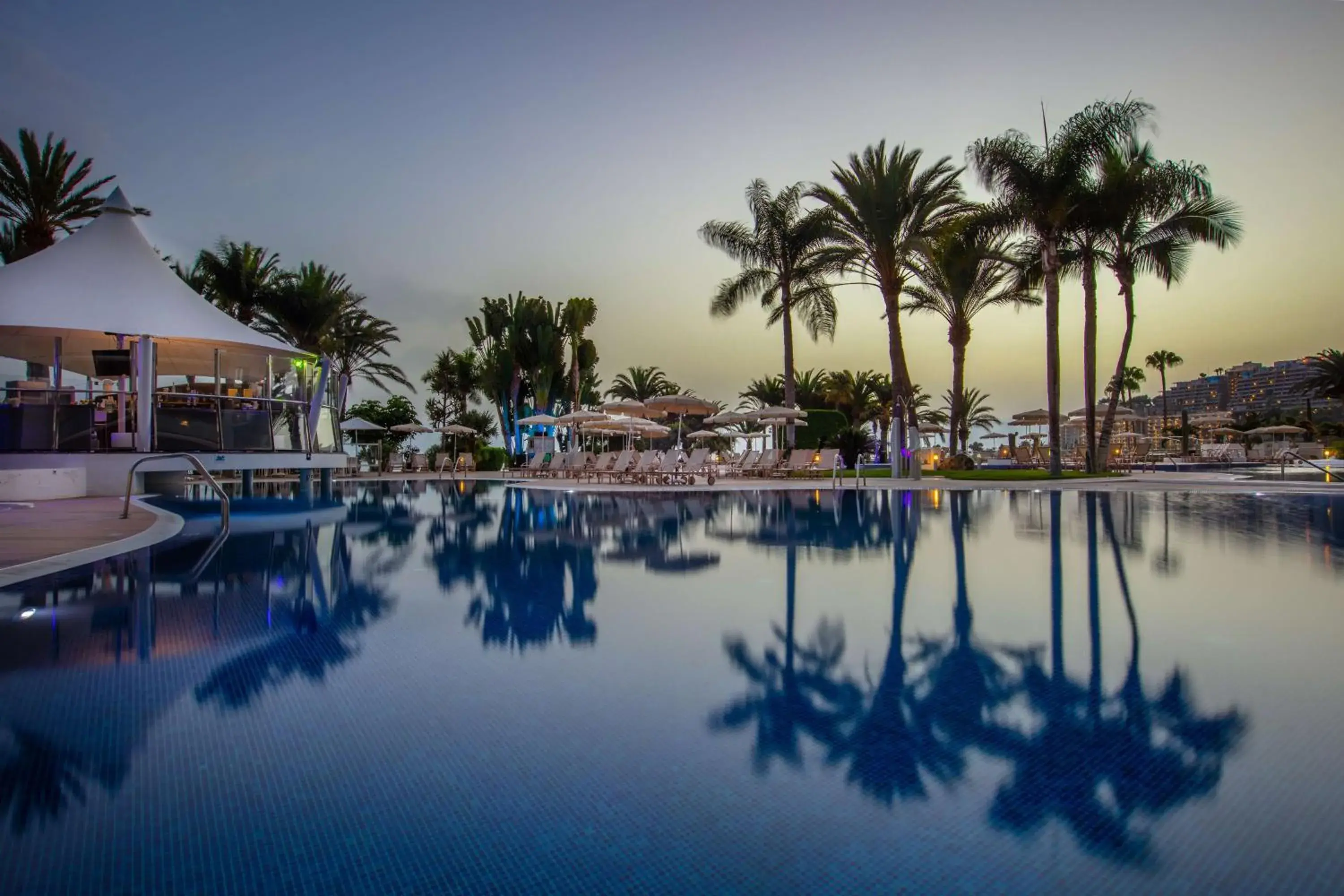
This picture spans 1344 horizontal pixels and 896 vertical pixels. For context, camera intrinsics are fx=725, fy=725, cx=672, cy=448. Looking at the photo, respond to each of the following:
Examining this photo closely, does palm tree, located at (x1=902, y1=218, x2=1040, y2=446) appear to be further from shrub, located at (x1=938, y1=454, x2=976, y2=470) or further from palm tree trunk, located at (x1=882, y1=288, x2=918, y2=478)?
palm tree trunk, located at (x1=882, y1=288, x2=918, y2=478)

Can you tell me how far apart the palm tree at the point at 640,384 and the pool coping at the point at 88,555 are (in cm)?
4045

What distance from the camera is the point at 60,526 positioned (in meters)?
8.82

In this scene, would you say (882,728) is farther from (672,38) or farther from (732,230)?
(732,230)

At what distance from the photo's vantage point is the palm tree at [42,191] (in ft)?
70.3

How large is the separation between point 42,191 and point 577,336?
786 inches

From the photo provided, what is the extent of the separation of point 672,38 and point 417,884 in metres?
18.6

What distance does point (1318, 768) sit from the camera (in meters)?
2.32

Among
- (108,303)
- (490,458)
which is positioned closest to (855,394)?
(490,458)

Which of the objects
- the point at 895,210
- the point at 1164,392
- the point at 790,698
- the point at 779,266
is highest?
the point at 895,210

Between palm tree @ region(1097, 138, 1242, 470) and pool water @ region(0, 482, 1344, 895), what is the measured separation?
754 inches

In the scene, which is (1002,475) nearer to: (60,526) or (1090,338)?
(1090,338)

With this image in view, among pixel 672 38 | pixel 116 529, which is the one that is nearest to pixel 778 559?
pixel 116 529

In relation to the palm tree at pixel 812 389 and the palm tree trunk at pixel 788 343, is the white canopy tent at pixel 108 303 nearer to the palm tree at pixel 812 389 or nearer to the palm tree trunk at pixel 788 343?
the palm tree trunk at pixel 788 343

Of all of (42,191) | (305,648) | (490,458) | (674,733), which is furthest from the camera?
(490,458)
